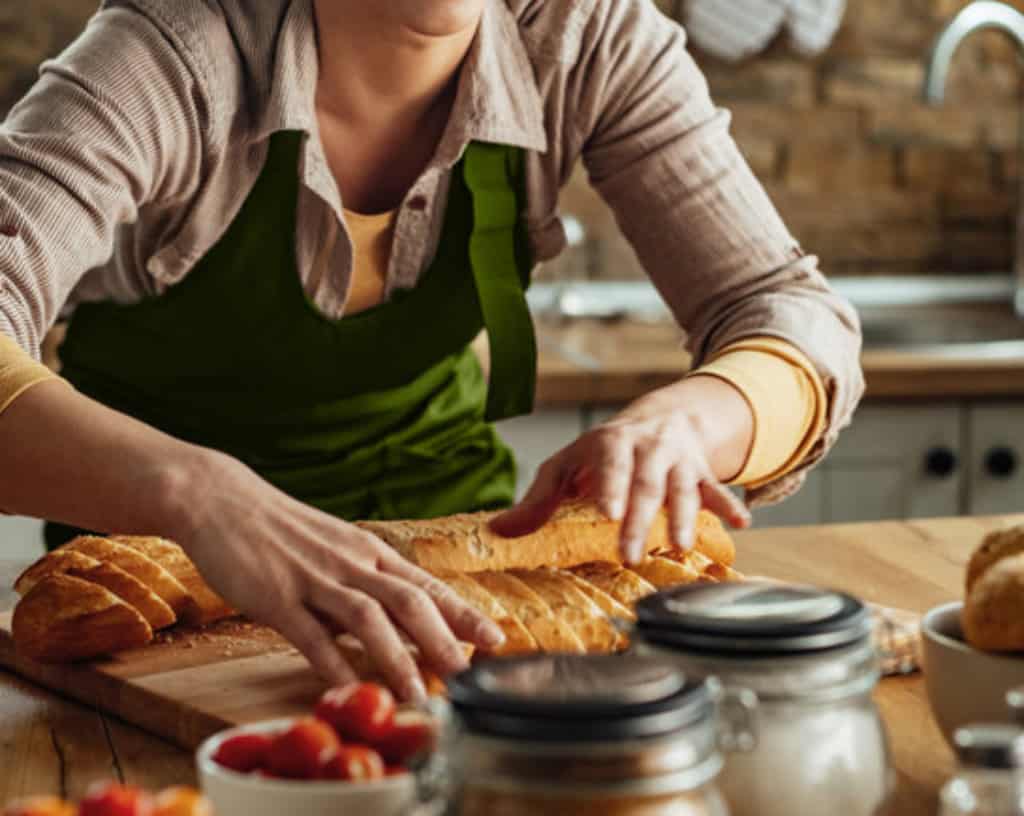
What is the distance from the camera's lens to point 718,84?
3.69 meters

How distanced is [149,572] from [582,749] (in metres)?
0.75

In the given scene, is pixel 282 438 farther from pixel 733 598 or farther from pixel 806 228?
pixel 806 228

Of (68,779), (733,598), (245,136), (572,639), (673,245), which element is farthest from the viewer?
(673,245)

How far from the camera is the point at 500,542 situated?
1481 mm

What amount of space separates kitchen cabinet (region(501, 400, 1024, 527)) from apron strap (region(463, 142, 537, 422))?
1.26 meters

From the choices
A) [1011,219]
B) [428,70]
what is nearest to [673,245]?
[428,70]

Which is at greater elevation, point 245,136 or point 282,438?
point 245,136

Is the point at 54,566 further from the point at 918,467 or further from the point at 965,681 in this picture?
the point at 918,467

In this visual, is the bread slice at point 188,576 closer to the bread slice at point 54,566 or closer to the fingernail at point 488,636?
the bread slice at point 54,566

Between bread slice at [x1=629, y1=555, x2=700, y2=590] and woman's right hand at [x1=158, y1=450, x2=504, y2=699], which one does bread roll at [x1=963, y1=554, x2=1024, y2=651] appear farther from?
bread slice at [x1=629, y1=555, x2=700, y2=590]

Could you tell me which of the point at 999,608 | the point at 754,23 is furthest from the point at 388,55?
the point at 754,23

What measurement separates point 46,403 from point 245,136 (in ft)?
1.42

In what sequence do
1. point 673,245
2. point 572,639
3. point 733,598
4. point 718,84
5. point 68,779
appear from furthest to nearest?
point 718,84 → point 673,245 → point 572,639 → point 68,779 → point 733,598

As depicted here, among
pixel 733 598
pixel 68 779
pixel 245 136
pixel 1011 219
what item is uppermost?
pixel 245 136
